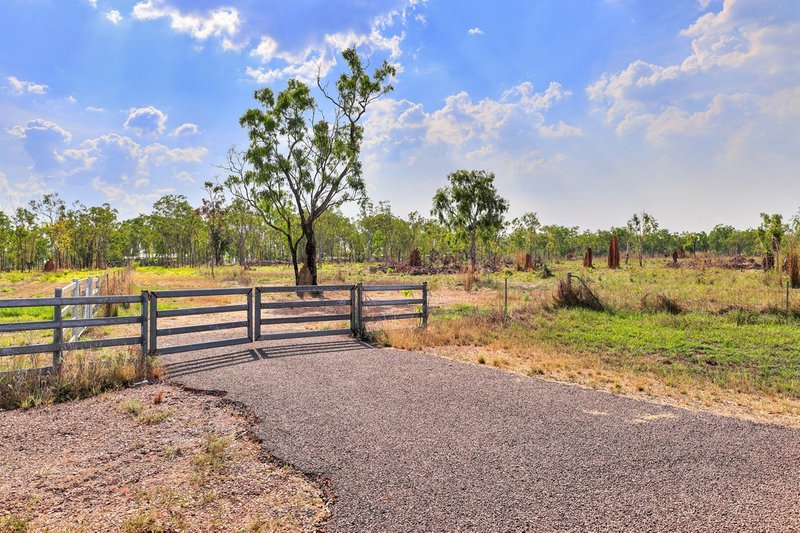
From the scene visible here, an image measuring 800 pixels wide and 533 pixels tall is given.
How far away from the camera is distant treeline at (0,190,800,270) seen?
60.5m

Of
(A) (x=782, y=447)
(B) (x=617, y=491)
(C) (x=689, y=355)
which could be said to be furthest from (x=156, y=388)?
(C) (x=689, y=355)

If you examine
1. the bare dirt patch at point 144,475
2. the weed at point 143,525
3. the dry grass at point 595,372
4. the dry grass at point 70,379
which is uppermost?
the dry grass at point 70,379

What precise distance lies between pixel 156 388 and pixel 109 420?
1393 millimetres

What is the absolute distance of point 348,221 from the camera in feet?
293

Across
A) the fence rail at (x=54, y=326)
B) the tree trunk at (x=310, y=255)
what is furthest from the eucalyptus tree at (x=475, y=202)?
the fence rail at (x=54, y=326)

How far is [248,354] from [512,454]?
→ 20.6 ft

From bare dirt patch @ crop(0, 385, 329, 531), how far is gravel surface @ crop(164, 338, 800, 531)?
347 mm

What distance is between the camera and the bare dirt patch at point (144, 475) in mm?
3449

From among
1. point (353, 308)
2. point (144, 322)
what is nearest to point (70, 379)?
point (144, 322)

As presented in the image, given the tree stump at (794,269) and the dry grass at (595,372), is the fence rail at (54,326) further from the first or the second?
the tree stump at (794,269)

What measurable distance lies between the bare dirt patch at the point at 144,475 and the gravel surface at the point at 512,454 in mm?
347

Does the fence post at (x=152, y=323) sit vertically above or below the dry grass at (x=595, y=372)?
above

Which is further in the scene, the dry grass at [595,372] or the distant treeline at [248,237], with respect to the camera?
the distant treeline at [248,237]

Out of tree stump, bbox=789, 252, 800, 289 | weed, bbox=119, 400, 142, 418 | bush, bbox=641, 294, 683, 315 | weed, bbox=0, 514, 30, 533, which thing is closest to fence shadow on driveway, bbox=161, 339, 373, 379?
weed, bbox=119, 400, 142, 418
